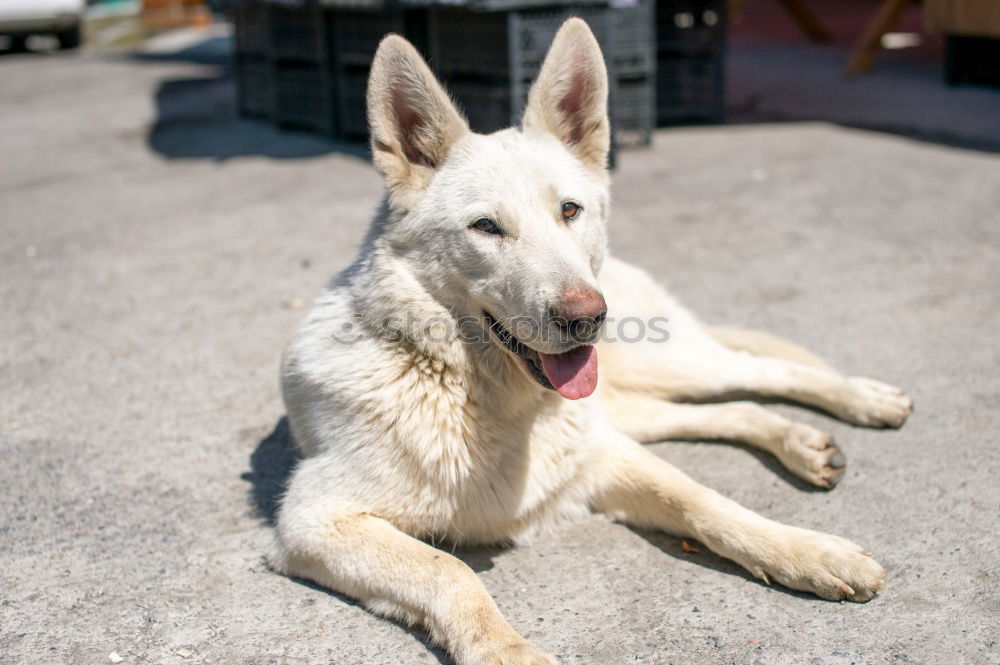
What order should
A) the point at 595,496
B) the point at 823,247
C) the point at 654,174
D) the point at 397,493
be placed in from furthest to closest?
1. the point at 654,174
2. the point at 823,247
3. the point at 595,496
4. the point at 397,493

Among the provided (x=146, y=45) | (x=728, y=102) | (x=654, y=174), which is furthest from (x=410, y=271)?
(x=146, y=45)

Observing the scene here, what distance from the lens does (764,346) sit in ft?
13.0

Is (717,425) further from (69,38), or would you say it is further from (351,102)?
(69,38)

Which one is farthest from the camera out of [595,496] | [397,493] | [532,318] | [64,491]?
[64,491]

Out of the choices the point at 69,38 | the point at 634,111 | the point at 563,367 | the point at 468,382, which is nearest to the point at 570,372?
the point at 563,367

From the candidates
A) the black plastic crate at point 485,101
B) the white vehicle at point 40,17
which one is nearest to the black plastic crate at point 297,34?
the black plastic crate at point 485,101

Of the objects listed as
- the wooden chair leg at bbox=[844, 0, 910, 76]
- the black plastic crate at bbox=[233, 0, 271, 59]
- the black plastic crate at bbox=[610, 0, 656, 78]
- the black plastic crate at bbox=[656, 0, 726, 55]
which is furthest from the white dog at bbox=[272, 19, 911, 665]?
the wooden chair leg at bbox=[844, 0, 910, 76]

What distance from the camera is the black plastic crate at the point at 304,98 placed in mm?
8930

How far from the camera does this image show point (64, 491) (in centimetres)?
338

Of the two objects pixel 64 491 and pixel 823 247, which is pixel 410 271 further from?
pixel 823 247

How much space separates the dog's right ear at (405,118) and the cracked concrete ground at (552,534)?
1.28 m

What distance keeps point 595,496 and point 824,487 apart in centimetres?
82

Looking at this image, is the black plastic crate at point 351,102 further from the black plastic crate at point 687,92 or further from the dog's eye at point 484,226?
the dog's eye at point 484,226

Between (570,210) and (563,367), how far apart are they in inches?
21.0
